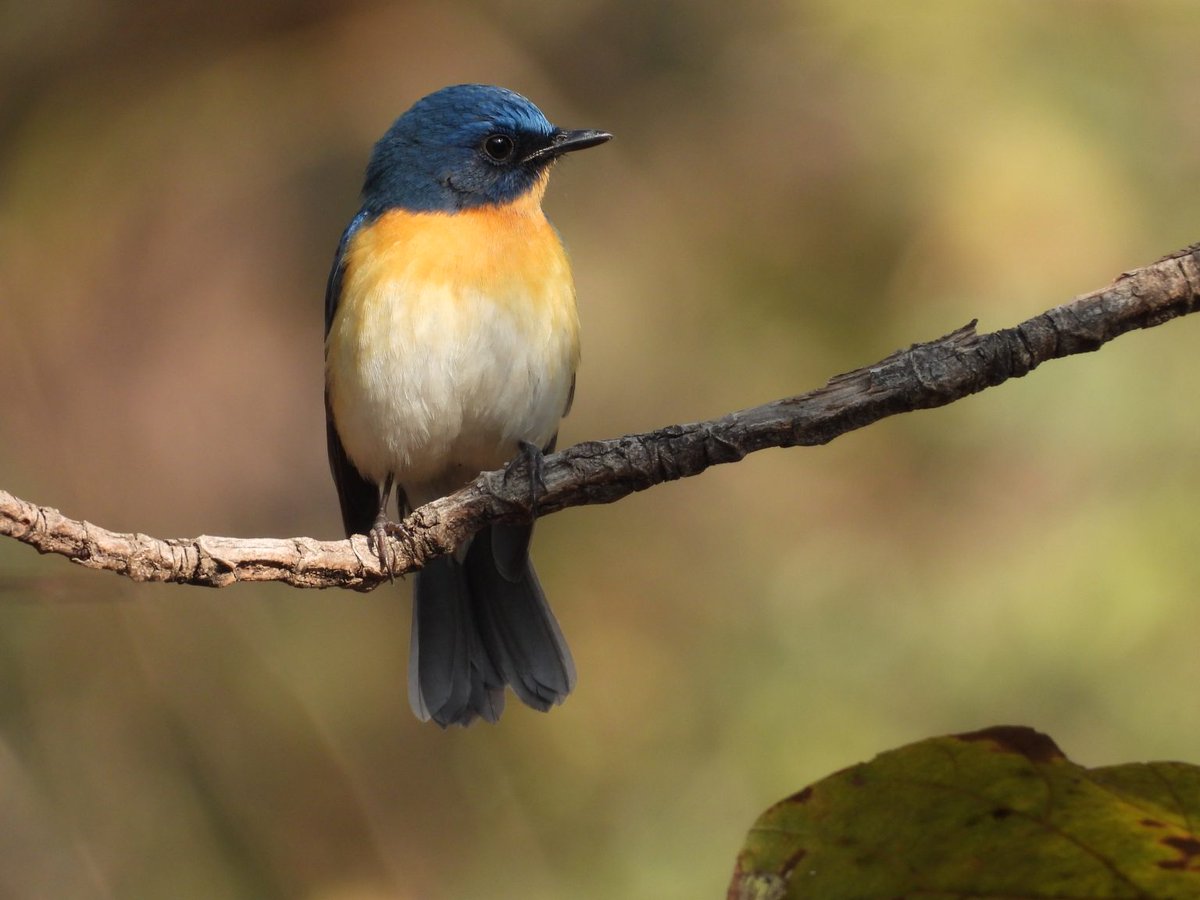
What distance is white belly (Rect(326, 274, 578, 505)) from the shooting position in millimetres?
4043

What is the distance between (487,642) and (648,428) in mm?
1357

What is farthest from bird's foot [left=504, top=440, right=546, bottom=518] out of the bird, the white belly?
the white belly

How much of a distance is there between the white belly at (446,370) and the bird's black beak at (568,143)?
55cm

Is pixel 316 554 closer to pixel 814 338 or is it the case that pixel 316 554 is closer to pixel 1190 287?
pixel 1190 287

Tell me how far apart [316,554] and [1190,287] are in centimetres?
173

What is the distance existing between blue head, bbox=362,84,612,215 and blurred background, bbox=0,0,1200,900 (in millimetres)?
1172

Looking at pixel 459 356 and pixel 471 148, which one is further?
→ pixel 471 148

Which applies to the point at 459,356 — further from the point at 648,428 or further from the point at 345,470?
the point at 648,428

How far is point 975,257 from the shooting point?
522cm

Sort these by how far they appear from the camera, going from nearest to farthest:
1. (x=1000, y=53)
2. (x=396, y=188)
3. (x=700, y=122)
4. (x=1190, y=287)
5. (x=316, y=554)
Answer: (x=1190, y=287), (x=316, y=554), (x=396, y=188), (x=1000, y=53), (x=700, y=122)

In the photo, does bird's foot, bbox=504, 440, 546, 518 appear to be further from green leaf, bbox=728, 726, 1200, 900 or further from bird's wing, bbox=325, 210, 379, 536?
bird's wing, bbox=325, 210, 379, 536

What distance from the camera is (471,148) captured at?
4.60 m

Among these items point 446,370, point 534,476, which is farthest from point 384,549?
point 446,370

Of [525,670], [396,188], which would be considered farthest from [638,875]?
[396,188]
